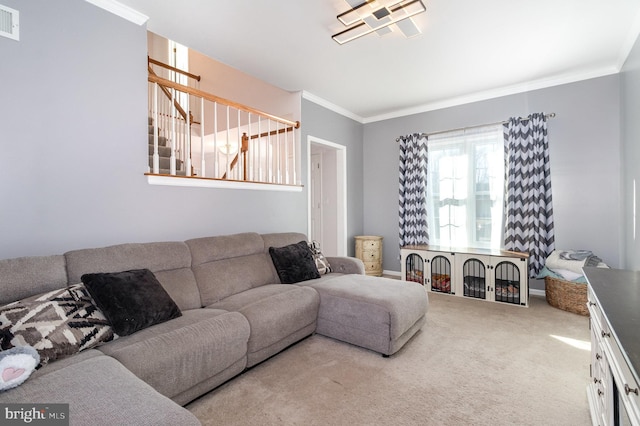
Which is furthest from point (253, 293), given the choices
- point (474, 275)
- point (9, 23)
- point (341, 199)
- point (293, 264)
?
point (474, 275)

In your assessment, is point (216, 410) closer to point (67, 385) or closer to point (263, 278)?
point (67, 385)

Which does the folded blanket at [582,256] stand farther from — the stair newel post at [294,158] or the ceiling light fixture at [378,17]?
the stair newel post at [294,158]

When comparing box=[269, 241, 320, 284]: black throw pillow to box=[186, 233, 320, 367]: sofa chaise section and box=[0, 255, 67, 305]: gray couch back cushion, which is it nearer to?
box=[186, 233, 320, 367]: sofa chaise section

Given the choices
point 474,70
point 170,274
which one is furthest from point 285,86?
point 170,274

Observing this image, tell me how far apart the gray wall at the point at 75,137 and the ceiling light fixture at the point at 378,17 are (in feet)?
5.66

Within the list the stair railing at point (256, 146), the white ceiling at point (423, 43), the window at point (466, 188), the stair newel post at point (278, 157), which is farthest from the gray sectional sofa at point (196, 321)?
the window at point (466, 188)

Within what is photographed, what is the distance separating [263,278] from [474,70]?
10.7 feet

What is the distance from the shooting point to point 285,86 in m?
3.86

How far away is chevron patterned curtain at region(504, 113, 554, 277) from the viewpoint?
11.9ft

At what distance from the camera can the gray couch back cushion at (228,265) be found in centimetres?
242

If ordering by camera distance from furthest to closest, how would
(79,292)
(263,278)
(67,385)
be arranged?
(263,278) → (79,292) → (67,385)

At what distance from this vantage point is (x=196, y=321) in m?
1.85

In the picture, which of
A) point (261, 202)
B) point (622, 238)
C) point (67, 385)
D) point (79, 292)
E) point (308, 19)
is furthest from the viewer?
point (261, 202)

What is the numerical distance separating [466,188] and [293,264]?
2.83 metres
